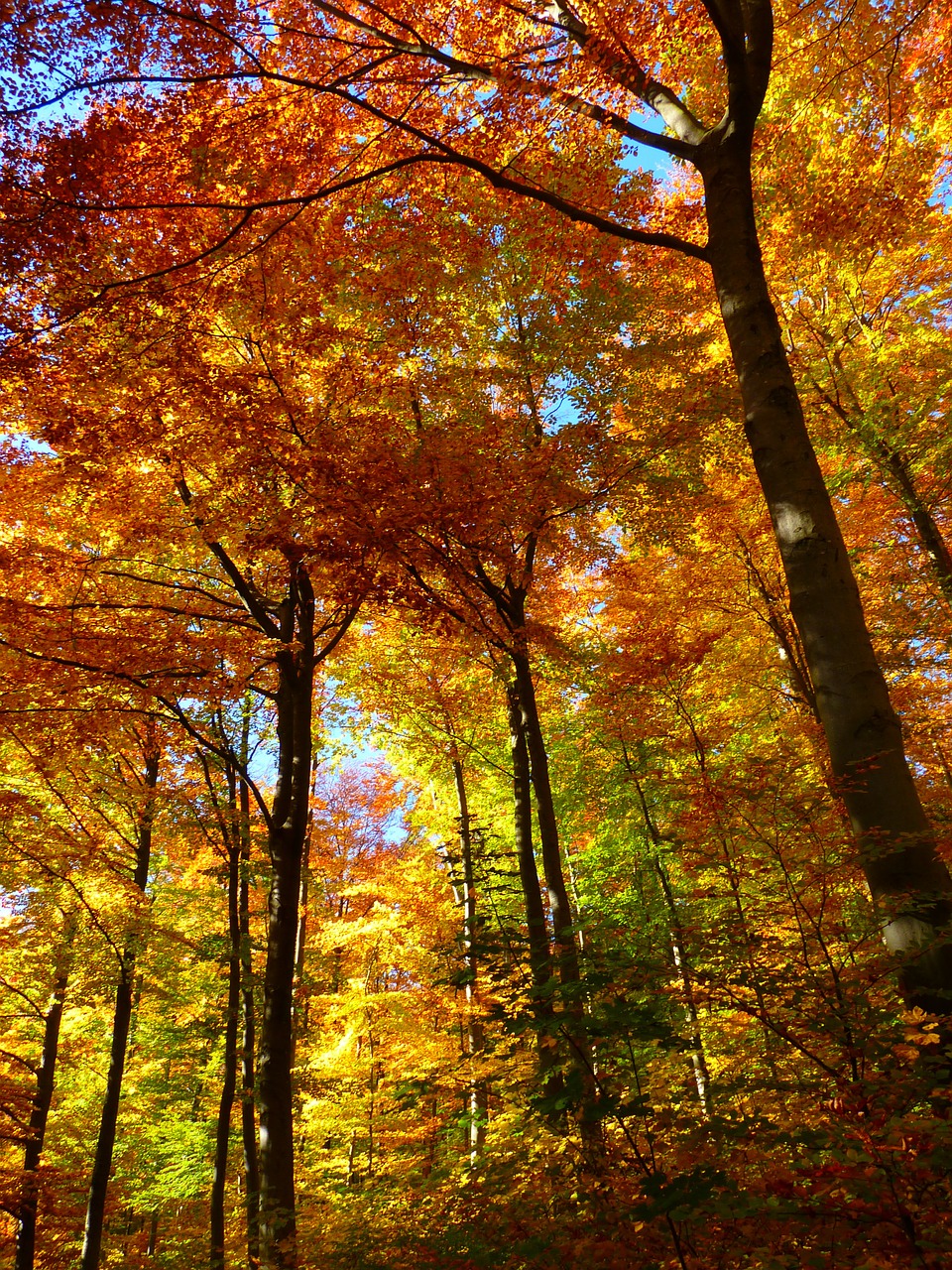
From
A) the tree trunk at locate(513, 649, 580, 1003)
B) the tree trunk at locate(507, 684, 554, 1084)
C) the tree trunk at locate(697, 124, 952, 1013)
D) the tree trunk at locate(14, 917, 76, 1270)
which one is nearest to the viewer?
the tree trunk at locate(697, 124, 952, 1013)

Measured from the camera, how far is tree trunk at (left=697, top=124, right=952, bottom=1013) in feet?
9.83

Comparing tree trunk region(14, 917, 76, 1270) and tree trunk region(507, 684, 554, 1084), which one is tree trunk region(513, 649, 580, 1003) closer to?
tree trunk region(507, 684, 554, 1084)

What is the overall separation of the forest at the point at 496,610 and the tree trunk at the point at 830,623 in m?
0.03

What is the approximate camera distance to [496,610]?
32.0 ft

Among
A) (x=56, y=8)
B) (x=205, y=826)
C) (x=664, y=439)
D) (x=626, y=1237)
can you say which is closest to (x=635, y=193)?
(x=664, y=439)

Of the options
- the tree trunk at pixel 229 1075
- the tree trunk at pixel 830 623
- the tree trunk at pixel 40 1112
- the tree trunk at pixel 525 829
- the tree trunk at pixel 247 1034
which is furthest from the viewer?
the tree trunk at pixel 229 1075

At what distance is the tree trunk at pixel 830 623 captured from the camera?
300cm

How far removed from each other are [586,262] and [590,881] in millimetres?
12647

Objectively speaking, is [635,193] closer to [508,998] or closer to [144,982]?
[508,998]

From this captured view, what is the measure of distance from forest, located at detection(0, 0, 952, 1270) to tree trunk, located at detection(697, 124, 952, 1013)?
3cm

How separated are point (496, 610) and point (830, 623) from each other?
649 centimetres

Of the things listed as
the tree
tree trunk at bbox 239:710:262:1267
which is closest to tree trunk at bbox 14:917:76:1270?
tree trunk at bbox 239:710:262:1267

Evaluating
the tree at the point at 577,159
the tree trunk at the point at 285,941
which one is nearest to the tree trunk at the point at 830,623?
the tree at the point at 577,159

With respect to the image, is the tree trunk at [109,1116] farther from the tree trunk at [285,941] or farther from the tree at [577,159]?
the tree at [577,159]
